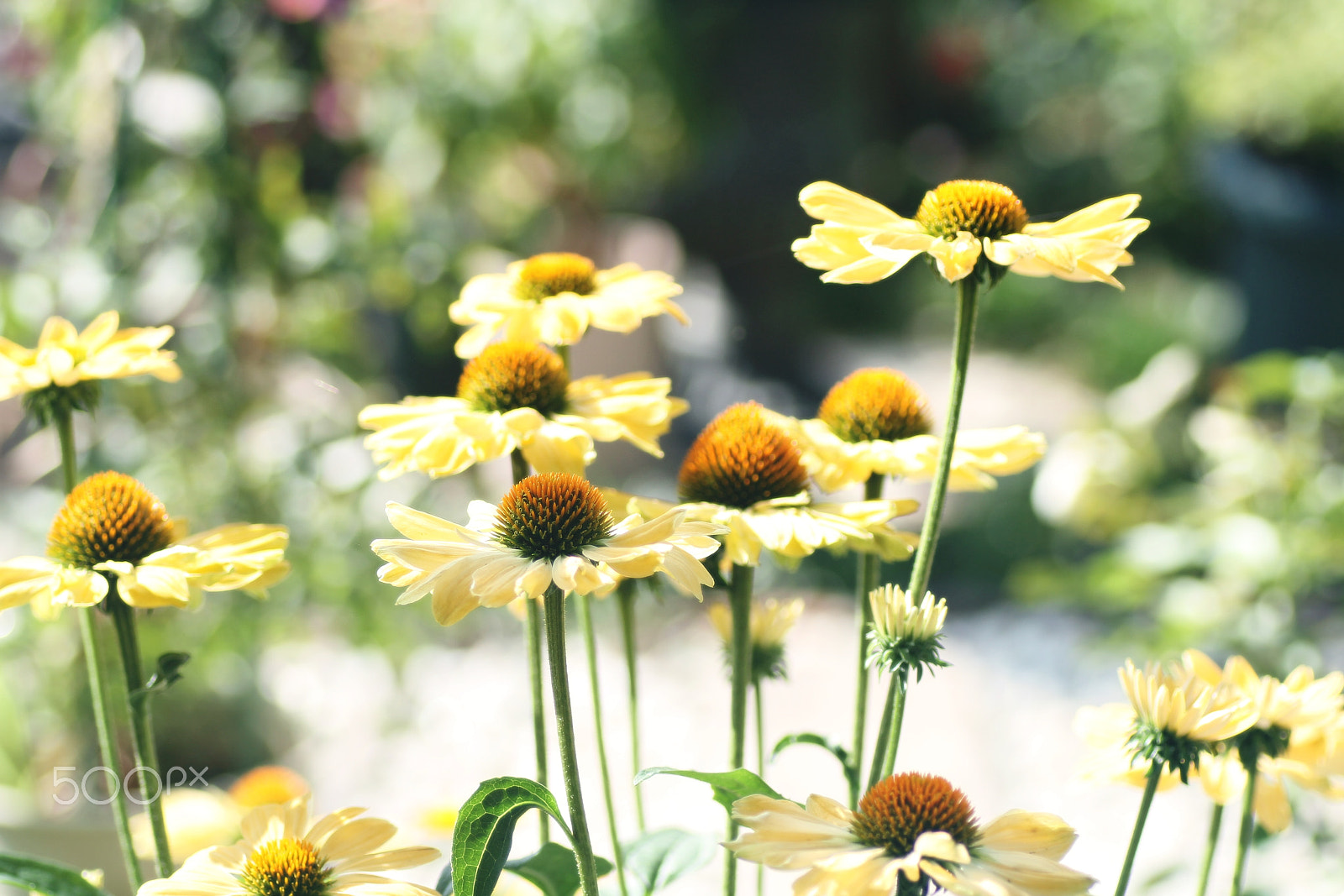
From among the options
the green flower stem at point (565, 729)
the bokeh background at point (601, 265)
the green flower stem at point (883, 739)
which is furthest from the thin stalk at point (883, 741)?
the bokeh background at point (601, 265)

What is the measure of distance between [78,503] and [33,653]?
990 mm

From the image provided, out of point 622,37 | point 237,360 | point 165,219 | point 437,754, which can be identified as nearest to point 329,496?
point 237,360

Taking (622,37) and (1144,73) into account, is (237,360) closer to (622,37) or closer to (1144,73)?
(622,37)

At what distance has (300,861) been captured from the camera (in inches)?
14.9

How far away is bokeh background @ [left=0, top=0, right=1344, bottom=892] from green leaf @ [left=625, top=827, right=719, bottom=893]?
345mm

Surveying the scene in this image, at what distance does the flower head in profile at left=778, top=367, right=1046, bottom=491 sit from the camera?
0.45 m

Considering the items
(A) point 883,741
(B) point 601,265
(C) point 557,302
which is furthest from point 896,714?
(B) point 601,265

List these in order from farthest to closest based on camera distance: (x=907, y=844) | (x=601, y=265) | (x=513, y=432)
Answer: (x=601, y=265)
(x=513, y=432)
(x=907, y=844)

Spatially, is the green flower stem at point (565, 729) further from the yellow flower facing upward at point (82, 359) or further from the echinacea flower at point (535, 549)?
the yellow flower facing upward at point (82, 359)

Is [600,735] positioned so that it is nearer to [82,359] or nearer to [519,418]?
[519,418]

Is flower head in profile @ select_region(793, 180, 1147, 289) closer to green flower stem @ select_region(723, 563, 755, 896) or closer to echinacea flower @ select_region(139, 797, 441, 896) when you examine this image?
green flower stem @ select_region(723, 563, 755, 896)

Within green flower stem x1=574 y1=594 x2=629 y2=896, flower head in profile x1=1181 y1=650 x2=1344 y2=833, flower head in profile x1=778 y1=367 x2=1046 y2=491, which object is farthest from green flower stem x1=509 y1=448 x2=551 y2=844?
flower head in profile x1=1181 y1=650 x2=1344 y2=833

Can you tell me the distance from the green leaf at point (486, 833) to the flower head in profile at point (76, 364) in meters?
0.20

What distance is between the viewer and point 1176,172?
3482 mm
